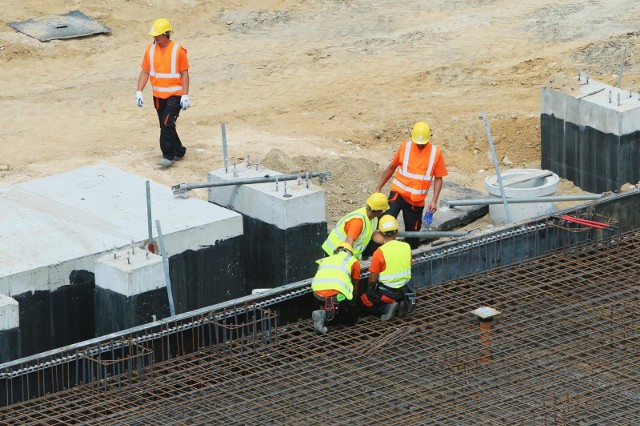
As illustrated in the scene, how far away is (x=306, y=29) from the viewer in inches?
934

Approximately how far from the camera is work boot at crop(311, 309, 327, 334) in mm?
12789

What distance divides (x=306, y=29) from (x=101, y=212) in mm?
9960

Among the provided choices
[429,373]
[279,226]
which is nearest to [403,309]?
[429,373]

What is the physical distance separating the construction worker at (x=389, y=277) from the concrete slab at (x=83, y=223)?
1.63 meters

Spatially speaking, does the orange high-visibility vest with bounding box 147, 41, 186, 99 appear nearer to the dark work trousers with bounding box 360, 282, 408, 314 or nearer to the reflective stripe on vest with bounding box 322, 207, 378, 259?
the reflective stripe on vest with bounding box 322, 207, 378, 259

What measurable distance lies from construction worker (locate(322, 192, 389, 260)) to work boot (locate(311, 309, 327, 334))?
0.78 meters

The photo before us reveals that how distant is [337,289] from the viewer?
12.6m

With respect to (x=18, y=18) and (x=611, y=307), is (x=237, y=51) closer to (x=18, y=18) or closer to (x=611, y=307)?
(x=18, y=18)

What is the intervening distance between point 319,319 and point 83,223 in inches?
100

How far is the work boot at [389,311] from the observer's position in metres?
13.0

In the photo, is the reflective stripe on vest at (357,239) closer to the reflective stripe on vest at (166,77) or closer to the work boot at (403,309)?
the work boot at (403,309)

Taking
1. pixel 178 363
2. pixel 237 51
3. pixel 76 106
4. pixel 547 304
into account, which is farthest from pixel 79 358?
pixel 237 51

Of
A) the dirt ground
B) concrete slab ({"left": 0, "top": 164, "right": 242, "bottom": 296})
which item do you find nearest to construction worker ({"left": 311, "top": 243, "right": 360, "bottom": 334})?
concrete slab ({"left": 0, "top": 164, "right": 242, "bottom": 296})

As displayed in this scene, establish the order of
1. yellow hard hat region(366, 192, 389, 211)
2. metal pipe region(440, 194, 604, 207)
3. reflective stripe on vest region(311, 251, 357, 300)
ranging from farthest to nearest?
metal pipe region(440, 194, 604, 207)
yellow hard hat region(366, 192, 389, 211)
reflective stripe on vest region(311, 251, 357, 300)
